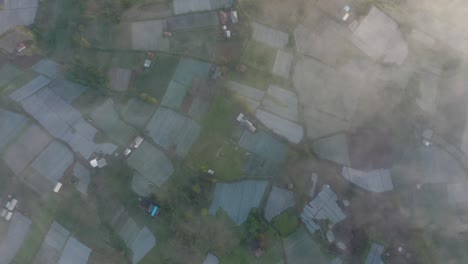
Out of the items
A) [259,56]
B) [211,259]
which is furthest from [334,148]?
[211,259]

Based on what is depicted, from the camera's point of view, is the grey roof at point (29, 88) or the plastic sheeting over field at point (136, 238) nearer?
the plastic sheeting over field at point (136, 238)

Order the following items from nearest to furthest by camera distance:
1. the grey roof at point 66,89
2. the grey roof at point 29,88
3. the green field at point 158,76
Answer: the grey roof at point 29,88 < the grey roof at point 66,89 < the green field at point 158,76

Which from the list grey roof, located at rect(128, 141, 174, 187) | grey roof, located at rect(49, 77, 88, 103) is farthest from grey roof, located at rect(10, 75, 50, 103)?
grey roof, located at rect(128, 141, 174, 187)

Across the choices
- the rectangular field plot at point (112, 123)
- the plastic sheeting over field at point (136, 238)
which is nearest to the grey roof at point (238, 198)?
the plastic sheeting over field at point (136, 238)

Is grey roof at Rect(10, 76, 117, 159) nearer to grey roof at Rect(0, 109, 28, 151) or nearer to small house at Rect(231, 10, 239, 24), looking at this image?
grey roof at Rect(0, 109, 28, 151)

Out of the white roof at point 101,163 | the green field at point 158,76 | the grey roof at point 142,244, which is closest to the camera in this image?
the grey roof at point 142,244

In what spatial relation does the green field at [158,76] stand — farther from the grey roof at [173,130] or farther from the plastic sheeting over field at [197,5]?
the plastic sheeting over field at [197,5]
